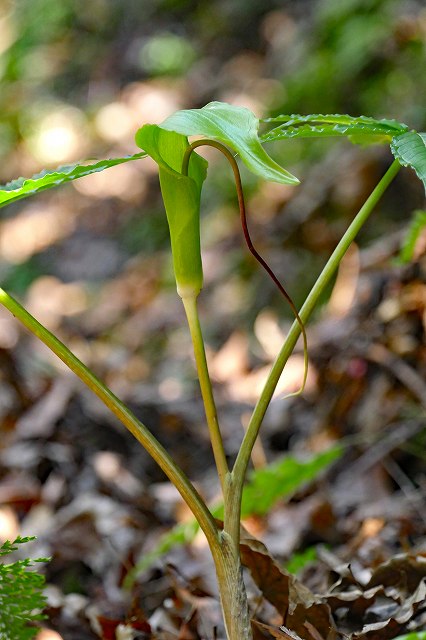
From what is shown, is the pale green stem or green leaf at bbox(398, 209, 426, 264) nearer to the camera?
the pale green stem

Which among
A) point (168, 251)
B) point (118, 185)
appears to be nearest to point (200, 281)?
point (168, 251)

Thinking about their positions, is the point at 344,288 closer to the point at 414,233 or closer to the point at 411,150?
the point at 414,233

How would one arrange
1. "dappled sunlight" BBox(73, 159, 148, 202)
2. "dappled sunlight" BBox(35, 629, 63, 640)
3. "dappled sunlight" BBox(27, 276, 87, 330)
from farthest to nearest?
"dappled sunlight" BBox(73, 159, 148, 202) < "dappled sunlight" BBox(27, 276, 87, 330) < "dappled sunlight" BBox(35, 629, 63, 640)

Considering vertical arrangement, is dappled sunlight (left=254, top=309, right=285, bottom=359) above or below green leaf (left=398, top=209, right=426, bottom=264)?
above

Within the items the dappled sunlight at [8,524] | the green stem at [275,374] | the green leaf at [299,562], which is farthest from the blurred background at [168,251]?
the green stem at [275,374]

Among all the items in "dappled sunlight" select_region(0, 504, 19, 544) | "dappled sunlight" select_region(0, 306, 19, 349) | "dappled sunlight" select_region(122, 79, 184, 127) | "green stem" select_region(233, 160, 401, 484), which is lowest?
"green stem" select_region(233, 160, 401, 484)

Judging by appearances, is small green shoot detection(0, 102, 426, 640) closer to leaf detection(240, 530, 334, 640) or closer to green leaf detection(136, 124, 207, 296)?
green leaf detection(136, 124, 207, 296)

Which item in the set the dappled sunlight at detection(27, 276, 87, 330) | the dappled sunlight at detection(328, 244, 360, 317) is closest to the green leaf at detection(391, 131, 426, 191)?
the dappled sunlight at detection(328, 244, 360, 317)

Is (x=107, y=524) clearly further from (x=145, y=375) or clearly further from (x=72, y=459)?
(x=145, y=375)
